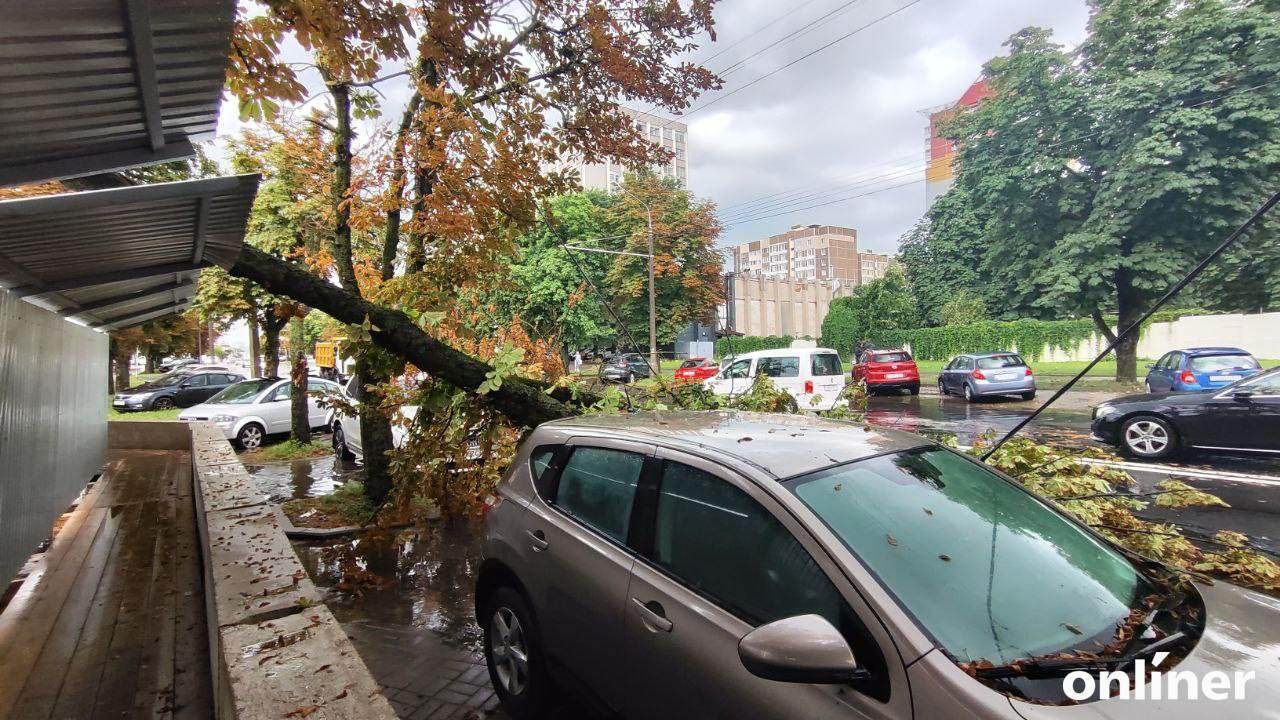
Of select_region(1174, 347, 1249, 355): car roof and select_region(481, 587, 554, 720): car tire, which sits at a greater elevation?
select_region(1174, 347, 1249, 355): car roof

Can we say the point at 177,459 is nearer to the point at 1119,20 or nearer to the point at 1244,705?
the point at 1244,705

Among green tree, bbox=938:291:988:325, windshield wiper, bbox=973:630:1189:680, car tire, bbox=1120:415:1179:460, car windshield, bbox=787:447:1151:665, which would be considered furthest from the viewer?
green tree, bbox=938:291:988:325

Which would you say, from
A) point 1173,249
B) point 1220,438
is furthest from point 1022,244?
point 1220,438

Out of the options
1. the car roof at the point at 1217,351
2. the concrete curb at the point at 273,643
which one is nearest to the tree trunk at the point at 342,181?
the concrete curb at the point at 273,643

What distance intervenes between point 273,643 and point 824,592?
224 cm

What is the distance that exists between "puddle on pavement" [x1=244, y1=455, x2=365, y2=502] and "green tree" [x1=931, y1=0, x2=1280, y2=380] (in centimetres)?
2190

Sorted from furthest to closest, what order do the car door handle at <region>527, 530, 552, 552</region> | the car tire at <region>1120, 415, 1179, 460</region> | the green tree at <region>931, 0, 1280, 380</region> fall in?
the green tree at <region>931, 0, 1280, 380</region> → the car tire at <region>1120, 415, 1179, 460</region> → the car door handle at <region>527, 530, 552, 552</region>

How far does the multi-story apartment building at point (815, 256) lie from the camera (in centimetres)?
13162

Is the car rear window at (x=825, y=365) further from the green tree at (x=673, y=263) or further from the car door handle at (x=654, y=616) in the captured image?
the green tree at (x=673, y=263)

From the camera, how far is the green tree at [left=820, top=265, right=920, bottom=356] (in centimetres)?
4234

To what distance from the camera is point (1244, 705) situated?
1502 millimetres

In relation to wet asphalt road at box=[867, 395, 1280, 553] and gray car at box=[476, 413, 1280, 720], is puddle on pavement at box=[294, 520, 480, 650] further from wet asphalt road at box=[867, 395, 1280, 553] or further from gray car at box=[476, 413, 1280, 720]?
wet asphalt road at box=[867, 395, 1280, 553]

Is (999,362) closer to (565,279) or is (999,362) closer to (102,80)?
(102,80)

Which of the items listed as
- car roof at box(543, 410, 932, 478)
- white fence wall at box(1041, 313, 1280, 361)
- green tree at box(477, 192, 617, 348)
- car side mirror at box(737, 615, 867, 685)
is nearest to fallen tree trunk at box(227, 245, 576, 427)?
car roof at box(543, 410, 932, 478)
